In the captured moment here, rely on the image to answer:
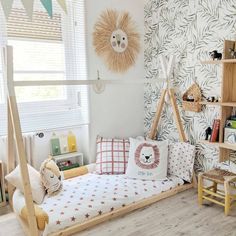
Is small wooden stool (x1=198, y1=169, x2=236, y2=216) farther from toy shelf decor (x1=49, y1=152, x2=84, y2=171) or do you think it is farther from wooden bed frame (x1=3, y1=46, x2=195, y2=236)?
toy shelf decor (x1=49, y1=152, x2=84, y2=171)

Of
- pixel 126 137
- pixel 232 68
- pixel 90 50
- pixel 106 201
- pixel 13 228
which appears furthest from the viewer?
pixel 126 137

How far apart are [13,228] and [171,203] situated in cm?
150

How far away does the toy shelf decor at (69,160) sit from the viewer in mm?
3017

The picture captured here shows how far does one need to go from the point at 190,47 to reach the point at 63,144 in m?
1.86

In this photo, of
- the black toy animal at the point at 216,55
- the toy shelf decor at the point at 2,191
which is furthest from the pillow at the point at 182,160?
the toy shelf decor at the point at 2,191

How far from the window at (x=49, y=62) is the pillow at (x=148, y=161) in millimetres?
735

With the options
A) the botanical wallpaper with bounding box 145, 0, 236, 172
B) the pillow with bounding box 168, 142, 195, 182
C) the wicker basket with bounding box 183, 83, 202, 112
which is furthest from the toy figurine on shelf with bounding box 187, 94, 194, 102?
the pillow with bounding box 168, 142, 195, 182

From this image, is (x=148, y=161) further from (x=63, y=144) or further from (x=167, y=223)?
(x=63, y=144)

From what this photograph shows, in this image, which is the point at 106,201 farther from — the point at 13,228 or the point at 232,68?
the point at 232,68

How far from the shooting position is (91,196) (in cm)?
245

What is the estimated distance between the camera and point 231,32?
2539 millimetres

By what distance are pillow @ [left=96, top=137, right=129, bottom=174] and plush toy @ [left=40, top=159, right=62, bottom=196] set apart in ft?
2.02

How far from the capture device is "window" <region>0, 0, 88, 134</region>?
2695 mm

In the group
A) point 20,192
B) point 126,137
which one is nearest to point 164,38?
point 126,137
